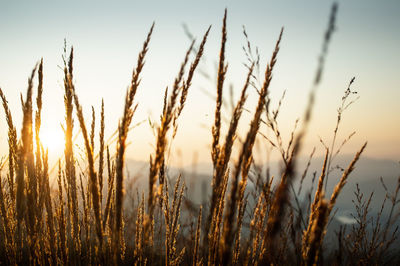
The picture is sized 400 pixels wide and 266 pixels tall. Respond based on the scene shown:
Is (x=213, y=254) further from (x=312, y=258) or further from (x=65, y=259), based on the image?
(x=65, y=259)

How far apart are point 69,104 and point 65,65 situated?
0.65ft

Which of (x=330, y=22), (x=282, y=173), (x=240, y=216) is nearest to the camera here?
(x=330, y=22)

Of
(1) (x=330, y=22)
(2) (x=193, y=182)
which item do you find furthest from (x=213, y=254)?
(1) (x=330, y=22)

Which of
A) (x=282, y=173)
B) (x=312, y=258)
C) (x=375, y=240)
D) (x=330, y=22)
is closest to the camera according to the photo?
(x=330, y=22)

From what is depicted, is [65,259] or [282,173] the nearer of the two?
[282,173]

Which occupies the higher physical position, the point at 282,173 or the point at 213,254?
the point at 282,173

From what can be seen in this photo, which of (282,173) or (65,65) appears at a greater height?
(65,65)

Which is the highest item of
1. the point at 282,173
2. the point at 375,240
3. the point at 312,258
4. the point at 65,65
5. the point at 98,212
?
the point at 65,65

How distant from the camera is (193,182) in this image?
4.80 ft

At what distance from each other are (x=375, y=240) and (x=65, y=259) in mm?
2162

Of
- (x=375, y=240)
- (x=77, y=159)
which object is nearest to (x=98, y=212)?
(x=77, y=159)

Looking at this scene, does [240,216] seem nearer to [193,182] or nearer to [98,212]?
[193,182]

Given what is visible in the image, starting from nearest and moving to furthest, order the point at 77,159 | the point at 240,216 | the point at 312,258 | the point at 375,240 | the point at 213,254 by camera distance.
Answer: the point at 312,258 < the point at 213,254 < the point at 240,216 < the point at 77,159 < the point at 375,240

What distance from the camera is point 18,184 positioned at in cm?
125
